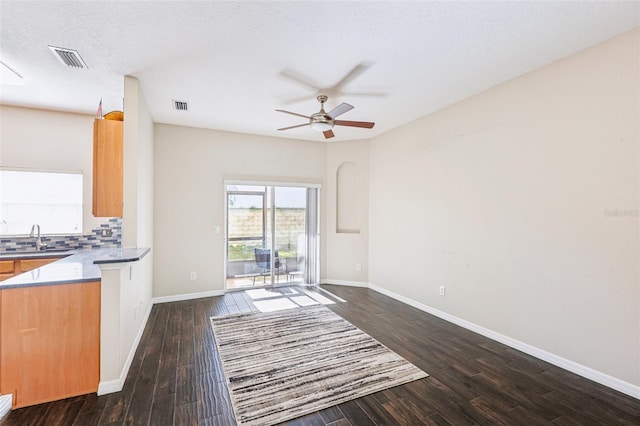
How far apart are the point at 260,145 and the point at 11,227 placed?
12.6 ft

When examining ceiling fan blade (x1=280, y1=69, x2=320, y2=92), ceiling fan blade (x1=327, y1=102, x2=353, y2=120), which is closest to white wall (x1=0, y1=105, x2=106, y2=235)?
ceiling fan blade (x1=280, y1=69, x2=320, y2=92)

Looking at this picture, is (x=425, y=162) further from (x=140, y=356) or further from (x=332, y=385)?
(x=140, y=356)

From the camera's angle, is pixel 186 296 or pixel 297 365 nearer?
pixel 297 365

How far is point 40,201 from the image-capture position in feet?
14.1

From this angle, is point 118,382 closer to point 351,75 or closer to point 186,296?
point 186,296

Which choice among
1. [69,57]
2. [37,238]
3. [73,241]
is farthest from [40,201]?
[69,57]

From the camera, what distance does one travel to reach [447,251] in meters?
4.02

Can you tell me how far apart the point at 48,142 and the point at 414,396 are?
228 inches

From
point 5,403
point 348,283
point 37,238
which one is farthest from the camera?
point 348,283

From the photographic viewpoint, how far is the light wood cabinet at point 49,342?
2.18 meters

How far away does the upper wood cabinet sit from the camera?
305 centimetres

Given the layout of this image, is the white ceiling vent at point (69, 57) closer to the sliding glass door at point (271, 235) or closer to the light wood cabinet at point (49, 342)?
the light wood cabinet at point (49, 342)

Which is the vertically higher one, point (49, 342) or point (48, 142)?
point (48, 142)

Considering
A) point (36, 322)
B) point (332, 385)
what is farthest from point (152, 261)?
point (332, 385)
